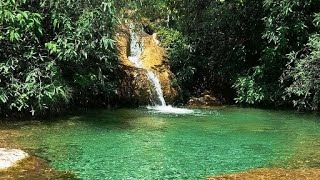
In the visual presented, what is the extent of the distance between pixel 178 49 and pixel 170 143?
9378 mm

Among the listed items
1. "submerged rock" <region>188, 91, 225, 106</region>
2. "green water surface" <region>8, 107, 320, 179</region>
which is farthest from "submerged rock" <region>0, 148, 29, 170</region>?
"submerged rock" <region>188, 91, 225, 106</region>

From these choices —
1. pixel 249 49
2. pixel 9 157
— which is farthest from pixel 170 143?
pixel 249 49

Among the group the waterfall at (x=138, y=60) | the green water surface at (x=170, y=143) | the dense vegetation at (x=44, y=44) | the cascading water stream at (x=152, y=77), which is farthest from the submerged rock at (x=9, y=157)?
the waterfall at (x=138, y=60)

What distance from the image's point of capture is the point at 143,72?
17984 mm

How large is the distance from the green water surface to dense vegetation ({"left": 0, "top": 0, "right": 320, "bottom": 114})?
1099mm

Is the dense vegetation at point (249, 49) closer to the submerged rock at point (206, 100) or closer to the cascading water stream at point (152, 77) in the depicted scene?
the submerged rock at point (206, 100)

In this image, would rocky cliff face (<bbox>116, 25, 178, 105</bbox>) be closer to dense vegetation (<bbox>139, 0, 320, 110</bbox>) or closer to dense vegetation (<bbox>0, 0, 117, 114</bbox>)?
dense vegetation (<bbox>139, 0, 320, 110</bbox>)

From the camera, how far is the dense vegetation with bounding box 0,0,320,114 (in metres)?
12.4

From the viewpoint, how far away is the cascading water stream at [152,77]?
1680cm

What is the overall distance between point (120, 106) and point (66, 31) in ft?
17.3

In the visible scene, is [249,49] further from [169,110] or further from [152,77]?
[169,110]

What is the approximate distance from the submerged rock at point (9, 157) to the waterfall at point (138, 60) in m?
9.53

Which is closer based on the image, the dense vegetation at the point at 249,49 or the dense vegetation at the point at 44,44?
the dense vegetation at the point at 44,44

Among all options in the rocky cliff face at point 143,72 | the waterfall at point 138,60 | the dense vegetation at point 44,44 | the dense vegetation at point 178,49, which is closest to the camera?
the dense vegetation at point 44,44
